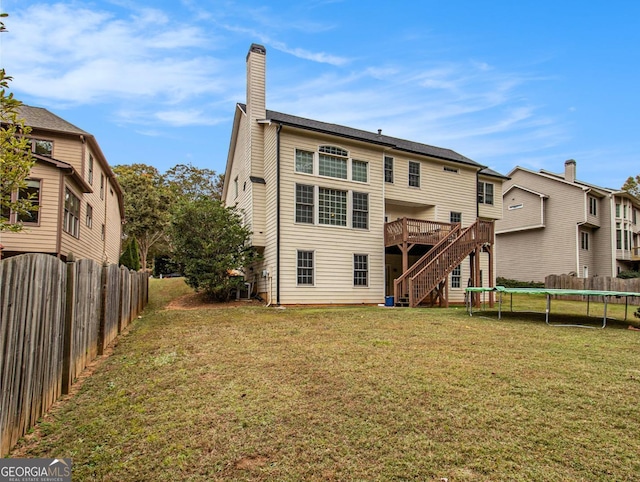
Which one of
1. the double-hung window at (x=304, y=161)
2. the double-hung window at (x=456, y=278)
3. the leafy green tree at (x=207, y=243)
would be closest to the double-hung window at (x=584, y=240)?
the double-hung window at (x=456, y=278)

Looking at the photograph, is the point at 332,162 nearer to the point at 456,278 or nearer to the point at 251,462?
the point at 456,278

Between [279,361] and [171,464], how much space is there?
291 cm

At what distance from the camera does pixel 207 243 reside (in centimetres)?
1484

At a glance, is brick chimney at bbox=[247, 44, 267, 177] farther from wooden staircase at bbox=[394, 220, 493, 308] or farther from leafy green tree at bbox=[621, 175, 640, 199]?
leafy green tree at bbox=[621, 175, 640, 199]

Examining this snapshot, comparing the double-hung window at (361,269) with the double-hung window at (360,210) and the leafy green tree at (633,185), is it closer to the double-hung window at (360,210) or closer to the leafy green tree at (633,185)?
the double-hung window at (360,210)

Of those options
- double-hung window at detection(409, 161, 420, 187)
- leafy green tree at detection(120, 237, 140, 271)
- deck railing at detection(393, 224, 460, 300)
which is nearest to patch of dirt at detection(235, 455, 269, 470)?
deck railing at detection(393, 224, 460, 300)

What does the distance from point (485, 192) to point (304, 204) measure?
11328 mm

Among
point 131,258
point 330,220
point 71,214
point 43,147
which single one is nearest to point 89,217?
point 71,214

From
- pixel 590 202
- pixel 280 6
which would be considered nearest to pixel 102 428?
pixel 280 6

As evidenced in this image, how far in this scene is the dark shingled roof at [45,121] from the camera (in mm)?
14984

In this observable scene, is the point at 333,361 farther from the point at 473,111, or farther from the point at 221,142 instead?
the point at 221,142

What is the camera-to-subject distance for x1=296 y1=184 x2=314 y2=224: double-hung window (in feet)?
50.9

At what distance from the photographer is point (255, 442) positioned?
10.8 ft

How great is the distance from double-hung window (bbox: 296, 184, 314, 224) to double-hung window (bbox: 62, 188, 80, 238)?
8404 millimetres
